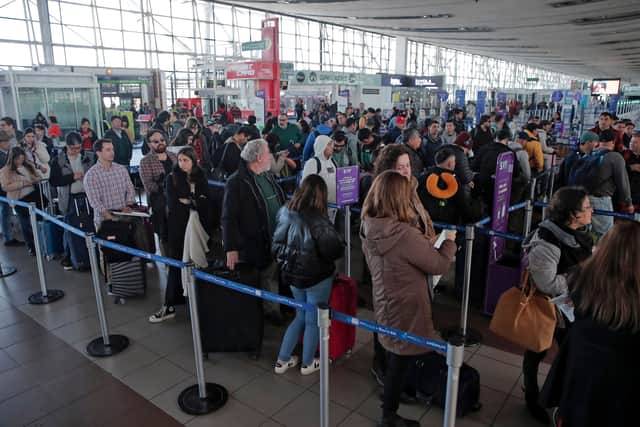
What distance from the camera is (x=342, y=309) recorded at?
11.8 feet

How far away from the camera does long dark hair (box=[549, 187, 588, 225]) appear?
2650mm

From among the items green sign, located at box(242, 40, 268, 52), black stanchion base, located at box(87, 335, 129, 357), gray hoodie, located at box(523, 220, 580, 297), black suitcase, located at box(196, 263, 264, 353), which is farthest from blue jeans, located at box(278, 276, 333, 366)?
green sign, located at box(242, 40, 268, 52)

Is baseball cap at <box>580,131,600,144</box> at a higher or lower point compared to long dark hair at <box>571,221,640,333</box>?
higher

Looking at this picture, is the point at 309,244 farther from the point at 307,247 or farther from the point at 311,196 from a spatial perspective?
the point at 311,196

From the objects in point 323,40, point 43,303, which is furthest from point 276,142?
point 323,40

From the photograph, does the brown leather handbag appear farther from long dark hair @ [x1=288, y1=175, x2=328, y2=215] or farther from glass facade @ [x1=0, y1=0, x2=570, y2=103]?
glass facade @ [x1=0, y1=0, x2=570, y2=103]

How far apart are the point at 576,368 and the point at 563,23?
80.5ft

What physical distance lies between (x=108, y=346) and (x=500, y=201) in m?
3.92

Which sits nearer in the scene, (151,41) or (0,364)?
(0,364)

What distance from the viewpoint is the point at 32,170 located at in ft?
19.9

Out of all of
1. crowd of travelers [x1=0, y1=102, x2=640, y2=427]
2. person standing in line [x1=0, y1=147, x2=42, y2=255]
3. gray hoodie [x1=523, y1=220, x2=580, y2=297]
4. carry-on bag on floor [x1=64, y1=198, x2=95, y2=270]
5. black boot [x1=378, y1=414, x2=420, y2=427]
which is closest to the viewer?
crowd of travelers [x1=0, y1=102, x2=640, y2=427]

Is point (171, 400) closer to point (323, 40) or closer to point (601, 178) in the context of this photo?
point (601, 178)

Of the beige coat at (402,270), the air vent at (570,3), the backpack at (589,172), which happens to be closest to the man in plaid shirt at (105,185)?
the beige coat at (402,270)

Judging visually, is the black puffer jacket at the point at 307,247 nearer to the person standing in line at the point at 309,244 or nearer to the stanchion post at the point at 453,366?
the person standing in line at the point at 309,244
